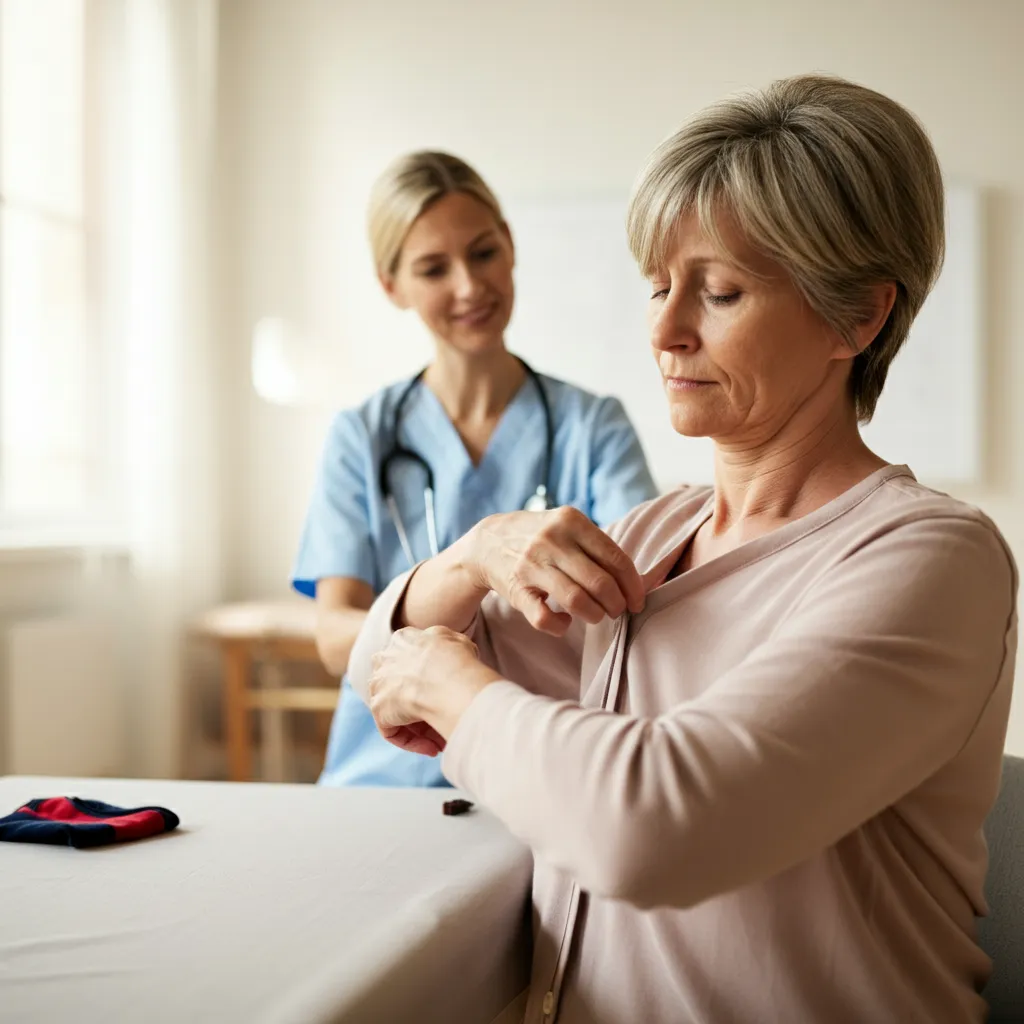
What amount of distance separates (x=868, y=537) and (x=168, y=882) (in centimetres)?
61

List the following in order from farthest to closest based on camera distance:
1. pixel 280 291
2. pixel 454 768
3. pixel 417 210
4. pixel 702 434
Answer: pixel 280 291
pixel 417 210
pixel 702 434
pixel 454 768

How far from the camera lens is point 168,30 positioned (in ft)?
12.9

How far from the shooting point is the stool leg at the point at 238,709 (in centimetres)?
374

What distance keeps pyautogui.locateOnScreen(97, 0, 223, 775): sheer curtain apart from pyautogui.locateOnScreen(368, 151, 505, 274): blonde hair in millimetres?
2123

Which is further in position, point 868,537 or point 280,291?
point 280,291

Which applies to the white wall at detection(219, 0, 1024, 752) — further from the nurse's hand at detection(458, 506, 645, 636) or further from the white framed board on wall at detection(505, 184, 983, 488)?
the nurse's hand at detection(458, 506, 645, 636)

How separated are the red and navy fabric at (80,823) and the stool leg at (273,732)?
263 cm

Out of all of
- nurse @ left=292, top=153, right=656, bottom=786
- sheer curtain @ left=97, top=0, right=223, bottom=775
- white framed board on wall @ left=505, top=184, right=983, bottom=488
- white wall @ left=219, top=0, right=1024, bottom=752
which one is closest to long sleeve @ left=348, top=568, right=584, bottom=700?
nurse @ left=292, top=153, right=656, bottom=786

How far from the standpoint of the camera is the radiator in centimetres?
321

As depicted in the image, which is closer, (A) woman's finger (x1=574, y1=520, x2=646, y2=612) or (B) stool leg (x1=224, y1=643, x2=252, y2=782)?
(A) woman's finger (x1=574, y1=520, x2=646, y2=612)

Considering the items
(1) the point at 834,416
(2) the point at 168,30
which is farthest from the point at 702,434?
(2) the point at 168,30

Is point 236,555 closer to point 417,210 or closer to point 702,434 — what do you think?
point 417,210

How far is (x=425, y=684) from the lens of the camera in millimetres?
910

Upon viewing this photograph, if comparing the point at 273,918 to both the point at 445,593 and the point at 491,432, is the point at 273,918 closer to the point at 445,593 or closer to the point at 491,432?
the point at 445,593
